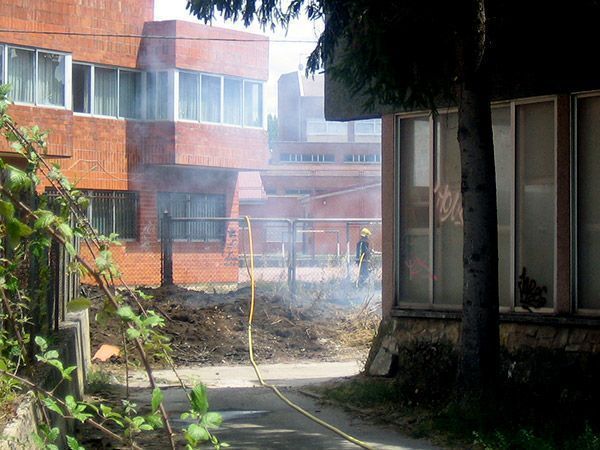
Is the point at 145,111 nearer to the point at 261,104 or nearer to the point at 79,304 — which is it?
the point at 261,104

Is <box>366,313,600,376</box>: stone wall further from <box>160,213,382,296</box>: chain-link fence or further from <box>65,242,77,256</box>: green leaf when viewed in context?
<box>160,213,382,296</box>: chain-link fence

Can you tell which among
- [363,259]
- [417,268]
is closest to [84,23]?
[363,259]

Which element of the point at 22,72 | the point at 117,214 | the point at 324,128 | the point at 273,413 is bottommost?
the point at 273,413

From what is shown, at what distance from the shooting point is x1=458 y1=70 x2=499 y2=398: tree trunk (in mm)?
9523

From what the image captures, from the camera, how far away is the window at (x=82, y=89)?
28.5 m

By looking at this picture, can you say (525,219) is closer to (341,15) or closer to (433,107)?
(433,107)

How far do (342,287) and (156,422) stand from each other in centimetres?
1793

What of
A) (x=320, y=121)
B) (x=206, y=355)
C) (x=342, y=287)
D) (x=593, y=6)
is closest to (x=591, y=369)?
(x=593, y=6)

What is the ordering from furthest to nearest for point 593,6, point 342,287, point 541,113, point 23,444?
point 342,287, point 541,113, point 593,6, point 23,444

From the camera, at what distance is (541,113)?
10688 millimetres

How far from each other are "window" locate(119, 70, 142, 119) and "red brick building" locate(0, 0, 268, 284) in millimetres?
31

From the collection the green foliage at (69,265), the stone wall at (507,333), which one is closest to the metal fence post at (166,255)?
the stone wall at (507,333)

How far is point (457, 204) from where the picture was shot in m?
11.5

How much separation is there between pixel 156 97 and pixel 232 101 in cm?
285
